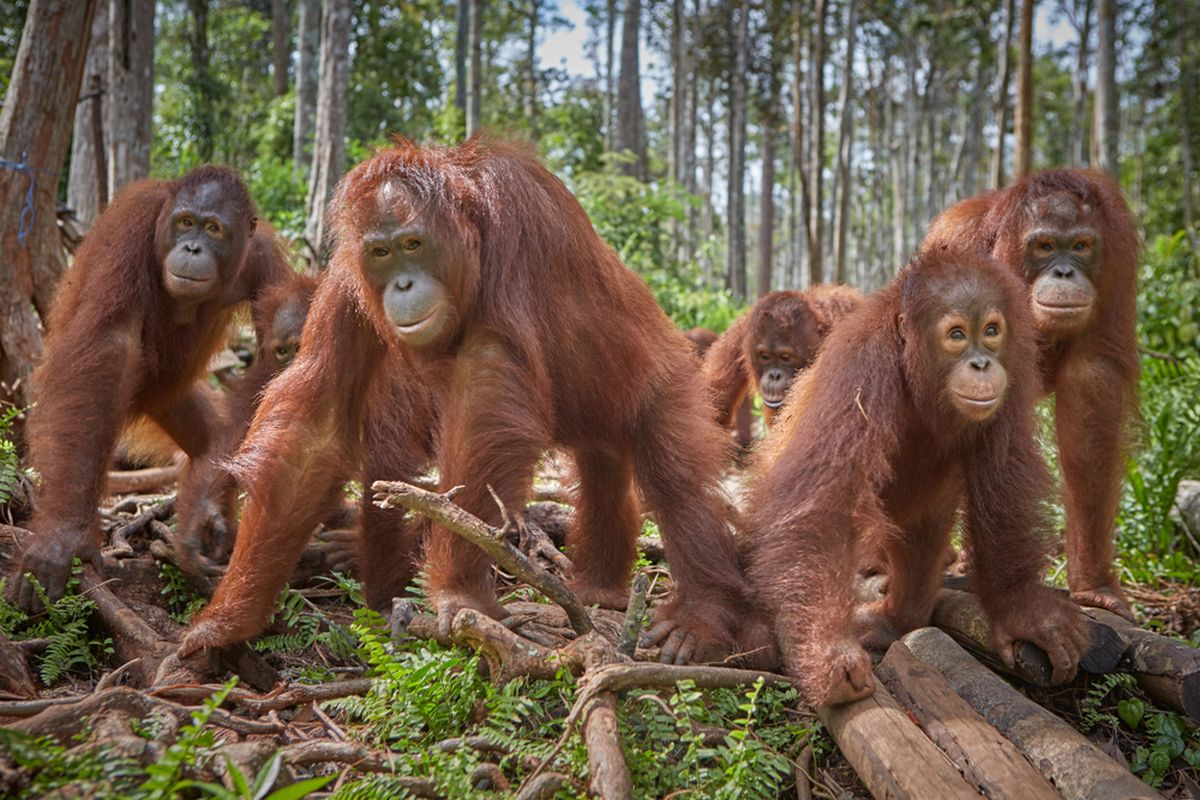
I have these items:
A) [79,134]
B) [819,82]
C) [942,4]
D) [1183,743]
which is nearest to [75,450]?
[1183,743]

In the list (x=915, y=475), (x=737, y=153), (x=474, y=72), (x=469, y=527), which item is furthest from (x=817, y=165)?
(x=737, y=153)

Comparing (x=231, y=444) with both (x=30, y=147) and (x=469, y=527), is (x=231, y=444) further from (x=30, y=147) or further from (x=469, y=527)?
(x=469, y=527)

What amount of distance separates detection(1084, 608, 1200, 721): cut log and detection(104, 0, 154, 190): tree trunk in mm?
6313

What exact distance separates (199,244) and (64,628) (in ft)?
5.05

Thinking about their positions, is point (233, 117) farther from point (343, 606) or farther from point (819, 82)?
point (343, 606)

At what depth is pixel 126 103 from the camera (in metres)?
7.38

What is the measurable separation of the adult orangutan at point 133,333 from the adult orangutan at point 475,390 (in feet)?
2.39

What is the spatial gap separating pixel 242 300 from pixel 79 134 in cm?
500

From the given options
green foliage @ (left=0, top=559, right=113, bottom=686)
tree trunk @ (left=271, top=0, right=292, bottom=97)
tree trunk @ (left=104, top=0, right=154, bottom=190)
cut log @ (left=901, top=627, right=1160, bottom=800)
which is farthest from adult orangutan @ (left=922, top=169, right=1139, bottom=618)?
tree trunk @ (left=271, top=0, right=292, bottom=97)

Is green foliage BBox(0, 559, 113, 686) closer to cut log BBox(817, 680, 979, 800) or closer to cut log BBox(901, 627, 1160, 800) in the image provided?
cut log BBox(817, 680, 979, 800)

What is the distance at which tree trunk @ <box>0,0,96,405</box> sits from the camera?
4.56 meters

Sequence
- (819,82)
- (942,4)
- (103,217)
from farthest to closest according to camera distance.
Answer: (942,4) → (819,82) → (103,217)

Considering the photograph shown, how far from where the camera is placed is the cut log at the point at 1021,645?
308cm

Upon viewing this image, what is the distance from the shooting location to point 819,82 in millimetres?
13164
